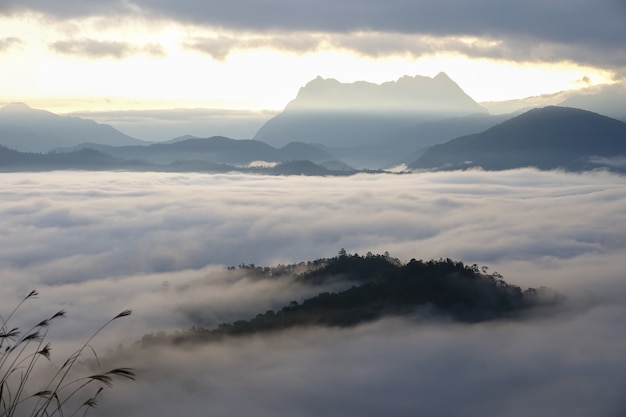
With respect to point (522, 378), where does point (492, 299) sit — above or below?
above

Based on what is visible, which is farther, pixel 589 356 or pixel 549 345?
pixel 549 345

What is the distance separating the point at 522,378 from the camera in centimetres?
16275

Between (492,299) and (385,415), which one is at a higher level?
(492,299)

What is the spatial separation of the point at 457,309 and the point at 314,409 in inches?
2180

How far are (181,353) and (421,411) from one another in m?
74.3

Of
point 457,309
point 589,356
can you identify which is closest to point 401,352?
point 457,309

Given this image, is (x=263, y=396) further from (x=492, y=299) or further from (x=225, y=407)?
(x=492, y=299)

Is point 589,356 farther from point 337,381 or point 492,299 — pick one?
point 337,381

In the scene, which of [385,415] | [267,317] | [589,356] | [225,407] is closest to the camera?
[385,415]

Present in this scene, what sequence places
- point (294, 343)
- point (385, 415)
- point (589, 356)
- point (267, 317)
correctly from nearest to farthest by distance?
1. point (385, 415)
2. point (589, 356)
3. point (294, 343)
4. point (267, 317)

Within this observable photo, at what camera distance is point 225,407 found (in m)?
158

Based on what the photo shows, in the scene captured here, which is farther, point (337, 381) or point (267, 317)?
point (267, 317)

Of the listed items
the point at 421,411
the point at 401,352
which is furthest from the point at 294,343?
the point at 421,411

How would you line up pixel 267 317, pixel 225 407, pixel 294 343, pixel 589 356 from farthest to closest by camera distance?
pixel 267 317 → pixel 294 343 → pixel 589 356 → pixel 225 407
